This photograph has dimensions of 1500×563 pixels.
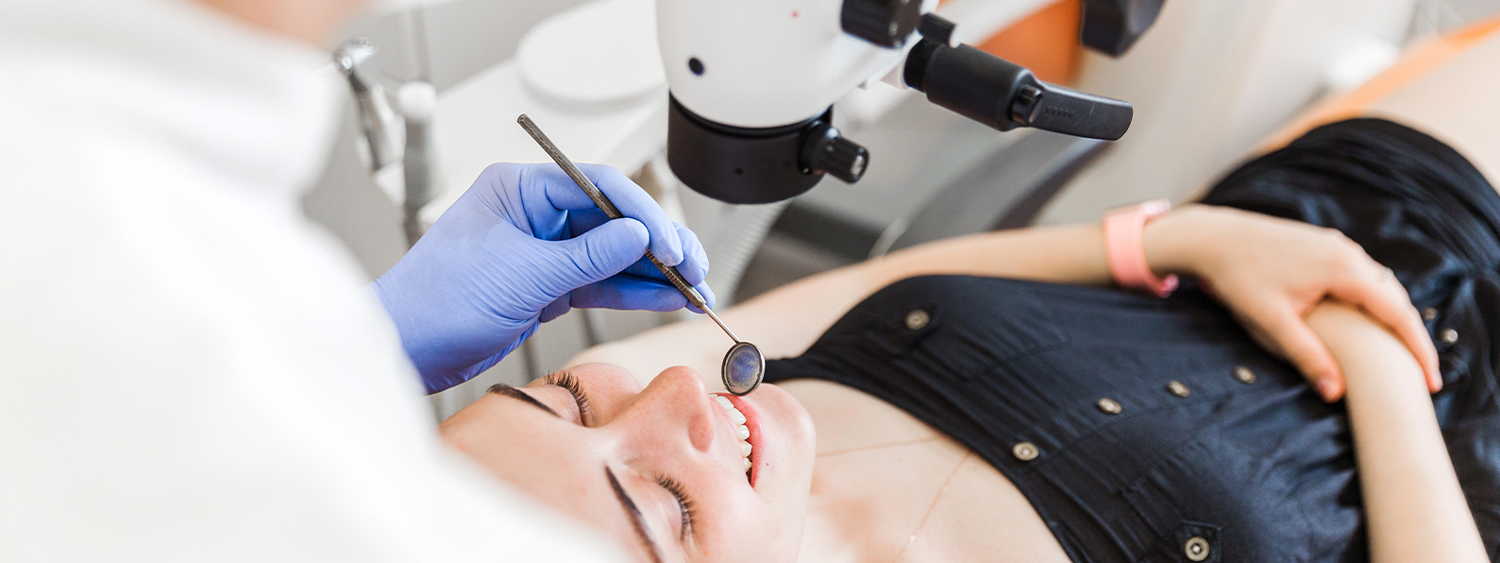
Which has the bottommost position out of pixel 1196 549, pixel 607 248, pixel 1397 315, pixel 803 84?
pixel 1196 549

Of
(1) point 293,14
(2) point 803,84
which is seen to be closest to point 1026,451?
(2) point 803,84

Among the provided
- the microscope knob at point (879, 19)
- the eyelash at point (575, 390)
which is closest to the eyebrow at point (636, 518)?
the eyelash at point (575, 390)

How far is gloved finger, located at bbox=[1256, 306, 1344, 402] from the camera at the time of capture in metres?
1.09

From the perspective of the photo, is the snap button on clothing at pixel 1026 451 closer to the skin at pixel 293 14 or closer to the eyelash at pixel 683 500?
the eyelash at pixel 683 500

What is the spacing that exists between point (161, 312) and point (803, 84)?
0.41 metres

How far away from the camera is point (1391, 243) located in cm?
126

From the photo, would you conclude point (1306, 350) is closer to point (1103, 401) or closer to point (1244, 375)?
point (1244, 375)

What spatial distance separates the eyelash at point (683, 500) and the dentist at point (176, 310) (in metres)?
0.30

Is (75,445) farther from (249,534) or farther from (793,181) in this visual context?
(793,181)

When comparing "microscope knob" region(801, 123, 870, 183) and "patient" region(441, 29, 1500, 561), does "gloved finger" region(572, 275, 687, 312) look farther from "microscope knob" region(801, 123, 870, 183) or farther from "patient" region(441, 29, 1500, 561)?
"microscope knob" region(801, 123, 870, 183)

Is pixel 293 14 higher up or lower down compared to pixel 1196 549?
higher up

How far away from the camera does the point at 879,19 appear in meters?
0.57

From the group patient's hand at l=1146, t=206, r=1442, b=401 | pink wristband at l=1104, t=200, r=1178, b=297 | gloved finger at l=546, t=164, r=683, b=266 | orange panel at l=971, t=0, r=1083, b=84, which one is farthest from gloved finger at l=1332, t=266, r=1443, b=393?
gloved finger at l=546, t=164, r=683, b=266

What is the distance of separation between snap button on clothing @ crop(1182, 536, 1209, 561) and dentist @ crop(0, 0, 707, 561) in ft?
2.54
